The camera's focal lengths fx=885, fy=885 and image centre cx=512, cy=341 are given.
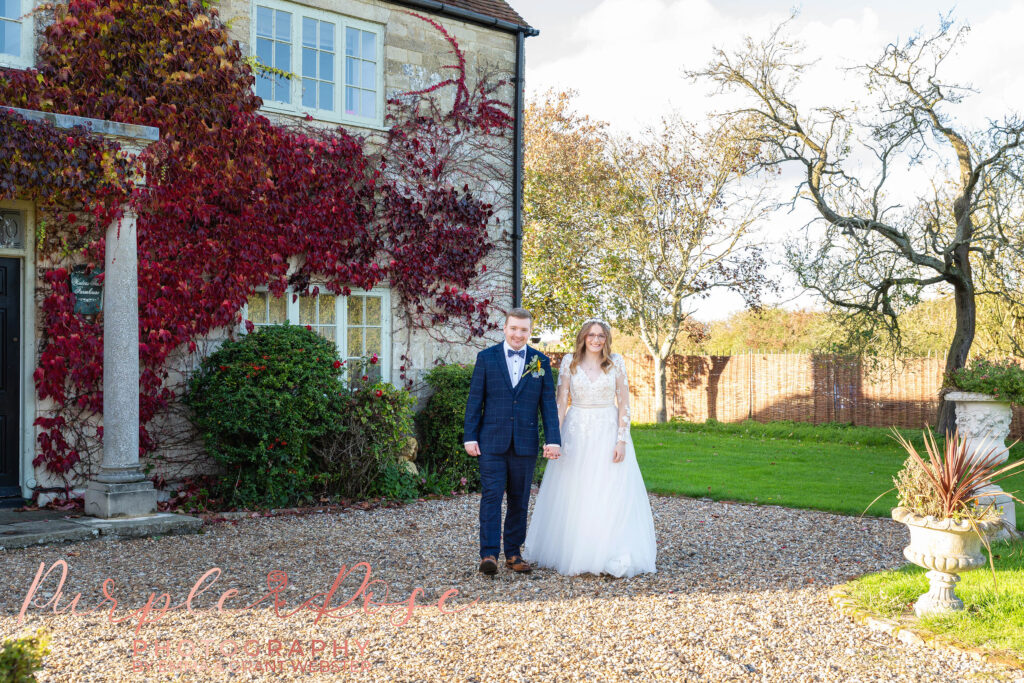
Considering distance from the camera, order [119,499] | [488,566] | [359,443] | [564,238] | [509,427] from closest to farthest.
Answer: [488,566], [509,427], [119,499], [359,443], [564,238]

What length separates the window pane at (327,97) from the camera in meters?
10.4

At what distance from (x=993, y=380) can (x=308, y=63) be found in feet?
25.7

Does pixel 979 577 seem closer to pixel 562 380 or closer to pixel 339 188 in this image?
pixel 562 380

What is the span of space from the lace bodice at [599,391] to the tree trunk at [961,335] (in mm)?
11212

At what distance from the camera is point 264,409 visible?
848 cm

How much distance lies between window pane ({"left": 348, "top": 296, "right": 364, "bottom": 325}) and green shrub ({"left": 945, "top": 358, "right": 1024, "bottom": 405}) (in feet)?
21.1

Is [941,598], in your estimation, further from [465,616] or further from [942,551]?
[465,616]

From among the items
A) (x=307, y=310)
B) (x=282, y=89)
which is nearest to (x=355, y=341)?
(x=307, y=310)

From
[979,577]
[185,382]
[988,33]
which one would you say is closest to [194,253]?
[185,382]

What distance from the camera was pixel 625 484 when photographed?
6.26 metres

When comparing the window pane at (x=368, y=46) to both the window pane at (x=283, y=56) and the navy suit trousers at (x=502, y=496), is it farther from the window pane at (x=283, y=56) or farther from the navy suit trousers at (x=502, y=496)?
the navy suit trousers at (x=502, y=496)

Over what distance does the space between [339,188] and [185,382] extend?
9.02 ft

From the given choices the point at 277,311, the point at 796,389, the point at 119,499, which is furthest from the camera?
the point at 796,389

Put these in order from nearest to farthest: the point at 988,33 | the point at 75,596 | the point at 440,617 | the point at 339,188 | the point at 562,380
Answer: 1. the point at 440,617
2. the point at 75,596
3. the point at 562,380
4. the point at 339,188
5. the point at 988,33
